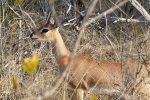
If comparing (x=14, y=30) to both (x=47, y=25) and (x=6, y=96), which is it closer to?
(x=47, y=25)

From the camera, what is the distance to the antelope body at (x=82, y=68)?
518cm

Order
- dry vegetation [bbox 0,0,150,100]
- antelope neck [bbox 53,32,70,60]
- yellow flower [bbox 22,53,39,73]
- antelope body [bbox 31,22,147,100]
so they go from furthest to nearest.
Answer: antelope neck [bbox 53,32,70,60]
antelope body [bbox 31,22,147,100]
dry vegetation [bbox 0,0,150,100]
yellow flower [bbox 22,53,39,73]

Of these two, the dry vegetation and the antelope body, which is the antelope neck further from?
the dry vegetation

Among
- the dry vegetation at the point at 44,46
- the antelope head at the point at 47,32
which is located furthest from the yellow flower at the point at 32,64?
the antelope head at the point at 47,32

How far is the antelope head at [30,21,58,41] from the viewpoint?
5711 millimetres

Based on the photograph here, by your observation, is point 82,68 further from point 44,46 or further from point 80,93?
point 44,46

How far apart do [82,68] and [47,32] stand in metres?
0.68

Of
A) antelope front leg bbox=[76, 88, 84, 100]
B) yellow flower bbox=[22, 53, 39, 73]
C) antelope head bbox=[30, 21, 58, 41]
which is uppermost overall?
yellow flower bbox=[22, 53, 39, 73]

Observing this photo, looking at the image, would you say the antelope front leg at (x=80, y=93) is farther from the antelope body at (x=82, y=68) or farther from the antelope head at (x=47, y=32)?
the antelope head at (x=47, y=32)

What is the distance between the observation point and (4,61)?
5168 mm

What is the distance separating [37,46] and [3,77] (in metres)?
1.75

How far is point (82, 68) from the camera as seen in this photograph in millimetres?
5543

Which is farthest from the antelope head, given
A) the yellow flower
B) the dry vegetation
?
the yellow flower

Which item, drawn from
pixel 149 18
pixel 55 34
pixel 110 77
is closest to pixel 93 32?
pixel 55 34
